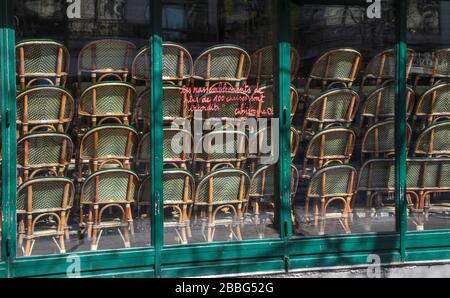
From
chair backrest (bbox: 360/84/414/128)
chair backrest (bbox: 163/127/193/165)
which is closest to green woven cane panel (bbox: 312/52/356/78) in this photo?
chair backrest (bbox: 360/84/414/128)

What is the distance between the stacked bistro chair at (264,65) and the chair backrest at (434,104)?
130 centimetres

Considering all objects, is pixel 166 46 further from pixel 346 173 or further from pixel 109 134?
pixel 346 173

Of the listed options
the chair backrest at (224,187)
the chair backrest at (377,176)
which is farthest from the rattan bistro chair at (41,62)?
the chair backrest at (377,176)

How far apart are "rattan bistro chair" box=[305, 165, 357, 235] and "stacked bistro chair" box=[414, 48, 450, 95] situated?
1.02 metres

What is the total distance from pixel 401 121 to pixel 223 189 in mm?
1722

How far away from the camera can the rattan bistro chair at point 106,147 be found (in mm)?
5016

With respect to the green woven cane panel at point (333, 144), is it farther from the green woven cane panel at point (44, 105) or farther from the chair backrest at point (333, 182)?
the green woven cane panel at point (44, 105)

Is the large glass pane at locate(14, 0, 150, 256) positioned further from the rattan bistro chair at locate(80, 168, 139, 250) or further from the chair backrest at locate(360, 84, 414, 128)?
the chair backrest at locate(360, 84, 414, 128)

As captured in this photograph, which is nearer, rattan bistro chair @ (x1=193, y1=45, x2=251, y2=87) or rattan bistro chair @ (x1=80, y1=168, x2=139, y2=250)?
rattan bistro chair @ (x1=80, y1=168, x2=139, y2=250)

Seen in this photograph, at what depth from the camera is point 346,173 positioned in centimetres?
550

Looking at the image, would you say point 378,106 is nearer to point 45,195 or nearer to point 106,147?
point 106,147

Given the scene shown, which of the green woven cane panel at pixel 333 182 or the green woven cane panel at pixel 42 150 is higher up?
the green woven cane panel at pixel 42 150

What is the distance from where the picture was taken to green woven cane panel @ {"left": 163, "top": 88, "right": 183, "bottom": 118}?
512 cm

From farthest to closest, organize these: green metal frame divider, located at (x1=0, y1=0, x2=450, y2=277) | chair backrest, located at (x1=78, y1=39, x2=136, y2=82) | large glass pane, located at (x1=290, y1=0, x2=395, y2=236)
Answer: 1. large glass pane, located at (x1=290, y1=0, x2=395, y2=236)
2. chair backrest, located at (x1=78, y1=39, x2=136, y2=82)
3. green metal frame divider, located at (x1=0, y1=0, x2=450, y2=277)
